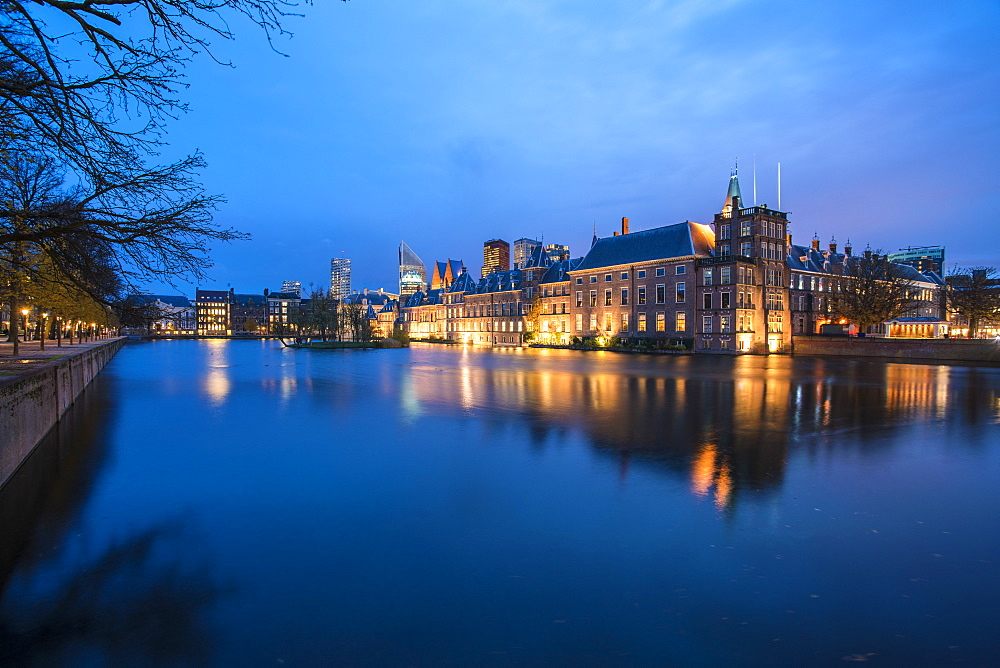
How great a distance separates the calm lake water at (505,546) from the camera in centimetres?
482

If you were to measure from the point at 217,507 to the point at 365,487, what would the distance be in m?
2.40

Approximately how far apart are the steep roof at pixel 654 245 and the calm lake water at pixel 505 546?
51.5m

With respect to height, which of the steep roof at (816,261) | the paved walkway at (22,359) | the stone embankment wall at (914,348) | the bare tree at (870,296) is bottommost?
the stone embankment wall at (914,348)

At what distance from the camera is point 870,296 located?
58.2m

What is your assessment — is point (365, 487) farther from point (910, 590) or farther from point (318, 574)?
point (910, 590)

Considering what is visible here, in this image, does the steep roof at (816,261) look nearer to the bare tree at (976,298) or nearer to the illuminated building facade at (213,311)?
the bare tree at (976,298)

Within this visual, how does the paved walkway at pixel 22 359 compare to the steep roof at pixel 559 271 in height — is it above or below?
below

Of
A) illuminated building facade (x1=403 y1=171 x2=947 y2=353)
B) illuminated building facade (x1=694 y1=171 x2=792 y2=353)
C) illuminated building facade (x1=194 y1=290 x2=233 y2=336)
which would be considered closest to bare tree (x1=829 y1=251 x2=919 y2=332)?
illuminated building facade (x1=403 y1=171 x2=947 y2=353)

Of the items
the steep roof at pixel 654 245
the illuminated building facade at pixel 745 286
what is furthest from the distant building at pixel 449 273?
the illuminated building facade at pixel 745 286

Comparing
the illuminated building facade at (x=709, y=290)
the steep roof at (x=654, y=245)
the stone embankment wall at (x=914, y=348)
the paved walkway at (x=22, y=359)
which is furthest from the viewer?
the steep roof at (x=654, y=245)

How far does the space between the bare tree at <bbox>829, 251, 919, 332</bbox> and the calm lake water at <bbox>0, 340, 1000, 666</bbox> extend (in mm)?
52170

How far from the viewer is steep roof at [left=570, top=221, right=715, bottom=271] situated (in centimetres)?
6334

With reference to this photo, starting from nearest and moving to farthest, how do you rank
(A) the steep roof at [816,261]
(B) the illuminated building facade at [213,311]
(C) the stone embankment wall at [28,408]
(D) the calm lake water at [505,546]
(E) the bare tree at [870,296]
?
1. (D) the calm lake water at [505,546]
2. (C) the stone embankment wall at [28,408]
3. (E) the bare tree at [870,296]
4. (A) the steep roof at [816,261]
5. (B) the illuminated building facade at [213,311]

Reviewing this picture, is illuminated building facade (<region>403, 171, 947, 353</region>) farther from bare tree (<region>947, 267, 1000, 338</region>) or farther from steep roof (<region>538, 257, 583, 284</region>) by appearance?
bare tree (<region>947, 267, 1000, 338</region>)
